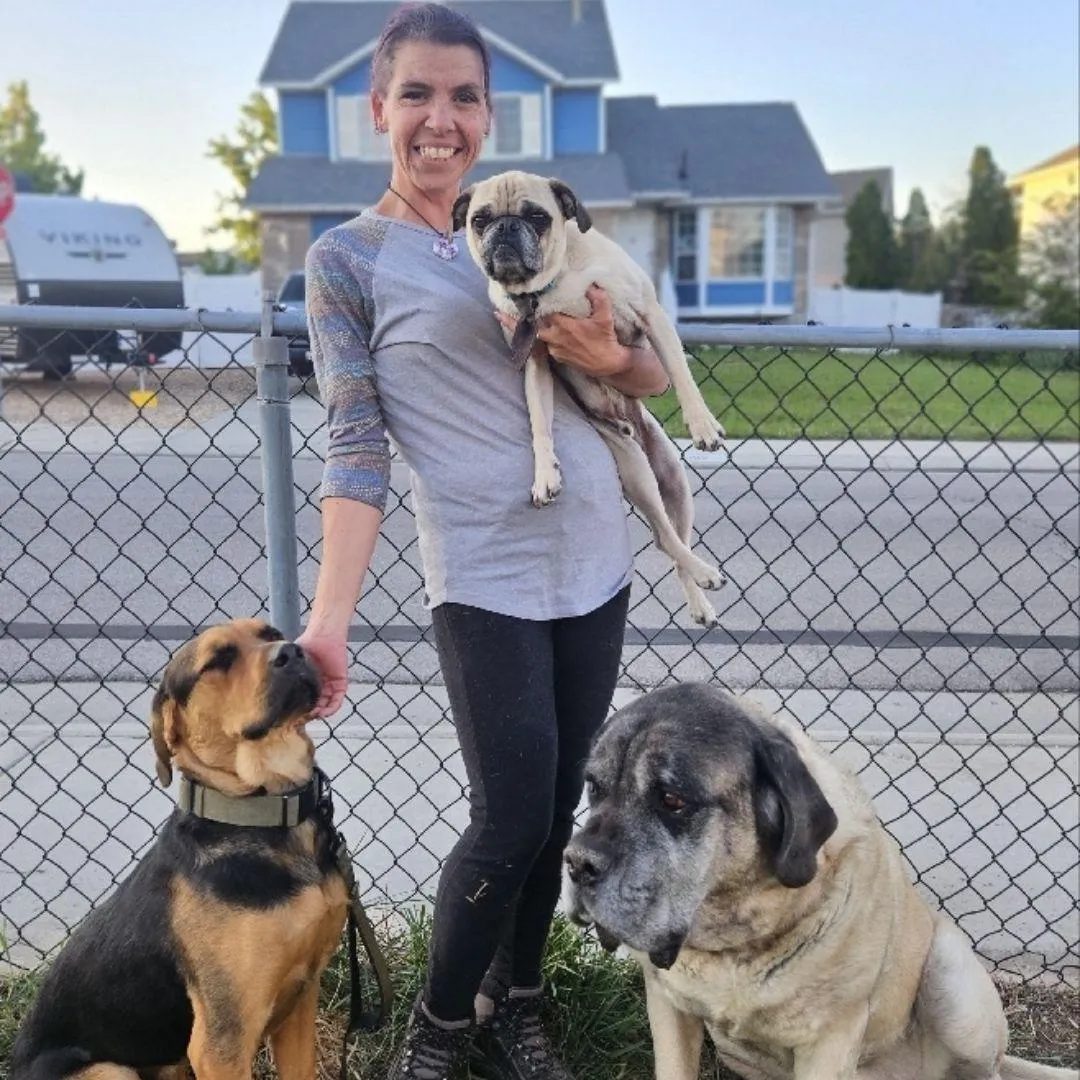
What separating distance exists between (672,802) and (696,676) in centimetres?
397

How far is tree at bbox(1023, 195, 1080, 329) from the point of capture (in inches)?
1156

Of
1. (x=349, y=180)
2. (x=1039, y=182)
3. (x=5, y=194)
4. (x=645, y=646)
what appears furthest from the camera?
(x=1039, y=182)

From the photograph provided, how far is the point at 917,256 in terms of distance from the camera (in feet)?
135

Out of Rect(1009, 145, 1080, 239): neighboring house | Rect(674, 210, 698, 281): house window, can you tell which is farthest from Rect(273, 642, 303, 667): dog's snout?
Rect(1009, 145, 1080, 239): neighboring house

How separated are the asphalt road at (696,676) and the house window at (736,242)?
2229 centimetres

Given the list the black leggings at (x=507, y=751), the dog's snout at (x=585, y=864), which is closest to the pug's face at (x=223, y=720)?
the black leggings at (x=507, y=751)

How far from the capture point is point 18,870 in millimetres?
3859

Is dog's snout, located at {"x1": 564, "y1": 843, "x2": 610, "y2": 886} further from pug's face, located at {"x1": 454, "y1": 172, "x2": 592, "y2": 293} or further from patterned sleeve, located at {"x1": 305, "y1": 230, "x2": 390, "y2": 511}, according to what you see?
pug's face, located at {"x1": 454, "y1": 172, "x2": 592, "y2": 293}

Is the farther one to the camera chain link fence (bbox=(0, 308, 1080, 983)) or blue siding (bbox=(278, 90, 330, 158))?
blue siding (bbox=(278, 90, 330, 158))

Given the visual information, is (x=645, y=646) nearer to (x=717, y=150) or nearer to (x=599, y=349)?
(x=599, y=349)

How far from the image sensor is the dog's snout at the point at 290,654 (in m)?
2.47

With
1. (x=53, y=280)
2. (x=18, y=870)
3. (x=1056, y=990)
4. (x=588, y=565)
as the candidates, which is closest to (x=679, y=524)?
(x=588, y=565)

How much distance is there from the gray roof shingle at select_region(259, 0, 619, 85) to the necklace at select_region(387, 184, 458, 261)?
28.5m

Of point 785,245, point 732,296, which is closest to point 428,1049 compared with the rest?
point 732,296
